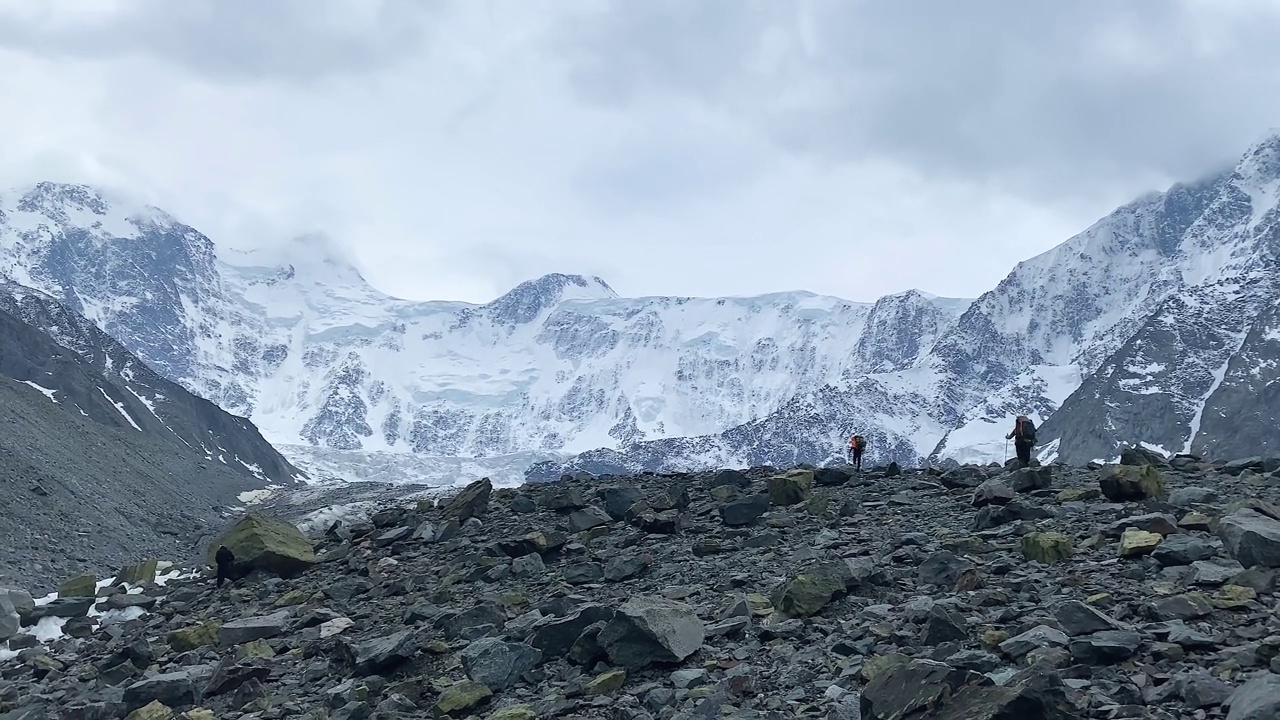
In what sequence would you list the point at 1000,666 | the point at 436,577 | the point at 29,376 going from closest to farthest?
the point at 1000,666, the point at 436,577, the point at 29,376

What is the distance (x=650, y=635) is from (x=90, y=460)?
80933 mm

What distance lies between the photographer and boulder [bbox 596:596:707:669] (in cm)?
1222

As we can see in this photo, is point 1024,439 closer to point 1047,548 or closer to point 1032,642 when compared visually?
point 1047,548

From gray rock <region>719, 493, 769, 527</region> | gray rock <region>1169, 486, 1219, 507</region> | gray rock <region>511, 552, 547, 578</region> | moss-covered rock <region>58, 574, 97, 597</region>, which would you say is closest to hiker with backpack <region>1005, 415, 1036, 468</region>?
gray rock <region>719, 493, 769, 527</region>

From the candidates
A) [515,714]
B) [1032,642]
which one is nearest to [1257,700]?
[1032,642]

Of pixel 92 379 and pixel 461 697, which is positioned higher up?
pixel 92 379

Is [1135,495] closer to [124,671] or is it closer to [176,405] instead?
[124,671]

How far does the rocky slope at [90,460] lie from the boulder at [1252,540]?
34.6 metres

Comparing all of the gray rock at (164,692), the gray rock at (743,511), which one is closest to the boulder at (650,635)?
the gray rock at (164,692)

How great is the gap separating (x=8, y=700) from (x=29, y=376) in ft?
486

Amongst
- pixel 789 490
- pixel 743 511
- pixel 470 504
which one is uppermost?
pixel 470 504

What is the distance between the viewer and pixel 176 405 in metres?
193

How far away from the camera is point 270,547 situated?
71.7ft

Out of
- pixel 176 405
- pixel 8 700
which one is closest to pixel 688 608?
pixel 8 700
